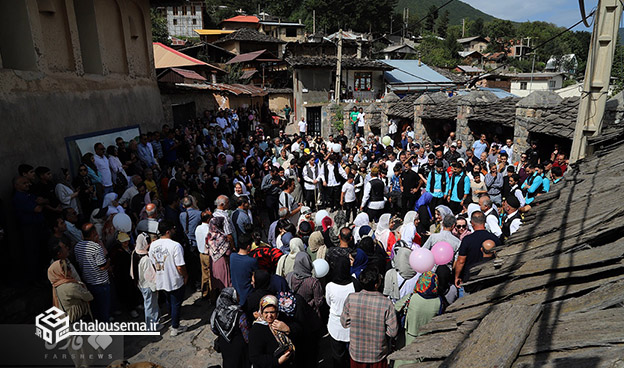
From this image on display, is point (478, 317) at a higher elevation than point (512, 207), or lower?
higher

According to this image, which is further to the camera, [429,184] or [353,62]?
[353,62]

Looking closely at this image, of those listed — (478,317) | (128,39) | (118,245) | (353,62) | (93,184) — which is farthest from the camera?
(353,62)

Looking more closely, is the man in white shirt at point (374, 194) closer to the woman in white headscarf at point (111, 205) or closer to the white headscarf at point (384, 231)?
the white headscarf at point (384, 231)

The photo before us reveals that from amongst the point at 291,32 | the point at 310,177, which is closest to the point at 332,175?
the point at 310,177

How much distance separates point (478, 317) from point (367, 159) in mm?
10078

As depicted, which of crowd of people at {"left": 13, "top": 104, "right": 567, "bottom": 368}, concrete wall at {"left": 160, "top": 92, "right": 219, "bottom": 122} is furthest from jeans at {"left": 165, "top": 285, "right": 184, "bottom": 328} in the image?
concrete wall at {"left": 160, "top": 92, "right": 219, "bottom": 122}

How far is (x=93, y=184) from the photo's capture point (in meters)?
7.96

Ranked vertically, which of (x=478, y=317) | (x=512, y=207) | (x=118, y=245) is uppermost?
(x=478, y=317)

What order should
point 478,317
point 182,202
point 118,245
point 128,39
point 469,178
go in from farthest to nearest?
point 128,39
point 469,178
point 182,202
point 118,245
point 478,317

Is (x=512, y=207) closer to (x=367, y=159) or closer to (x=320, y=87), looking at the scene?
(x=367, y=159)

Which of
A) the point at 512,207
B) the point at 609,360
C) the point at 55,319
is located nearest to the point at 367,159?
the point at 512,207

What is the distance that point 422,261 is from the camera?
15.4 feet

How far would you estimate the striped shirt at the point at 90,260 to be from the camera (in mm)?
5215

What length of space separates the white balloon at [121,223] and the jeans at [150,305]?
3.63 ft
